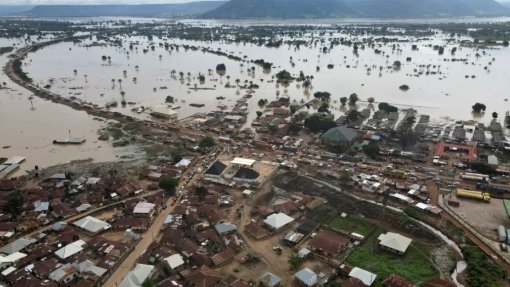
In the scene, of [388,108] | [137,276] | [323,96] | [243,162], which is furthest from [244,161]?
[323,96]

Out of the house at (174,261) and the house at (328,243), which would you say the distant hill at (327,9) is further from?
the house at (174,261)

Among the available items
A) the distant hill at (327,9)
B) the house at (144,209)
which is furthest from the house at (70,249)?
the distant hill at (327,9)

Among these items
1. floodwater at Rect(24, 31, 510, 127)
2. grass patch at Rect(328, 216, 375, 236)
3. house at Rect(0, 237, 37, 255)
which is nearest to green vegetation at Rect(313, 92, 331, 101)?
floodwater at Rect(24, 31, 510, 127)

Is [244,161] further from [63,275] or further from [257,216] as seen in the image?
[63,275]

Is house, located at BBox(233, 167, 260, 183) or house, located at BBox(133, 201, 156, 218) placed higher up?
house, located at BBox(233, 167, 260, 183)

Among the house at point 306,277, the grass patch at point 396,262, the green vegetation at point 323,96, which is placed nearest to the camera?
the house at point 306,277

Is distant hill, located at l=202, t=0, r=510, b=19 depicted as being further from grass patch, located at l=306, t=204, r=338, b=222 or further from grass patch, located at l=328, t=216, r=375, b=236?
grass patch, located at l=328, t=216, r=375, b=236

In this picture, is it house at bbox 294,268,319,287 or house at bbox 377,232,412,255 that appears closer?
house at bbox 294,268,319,287
